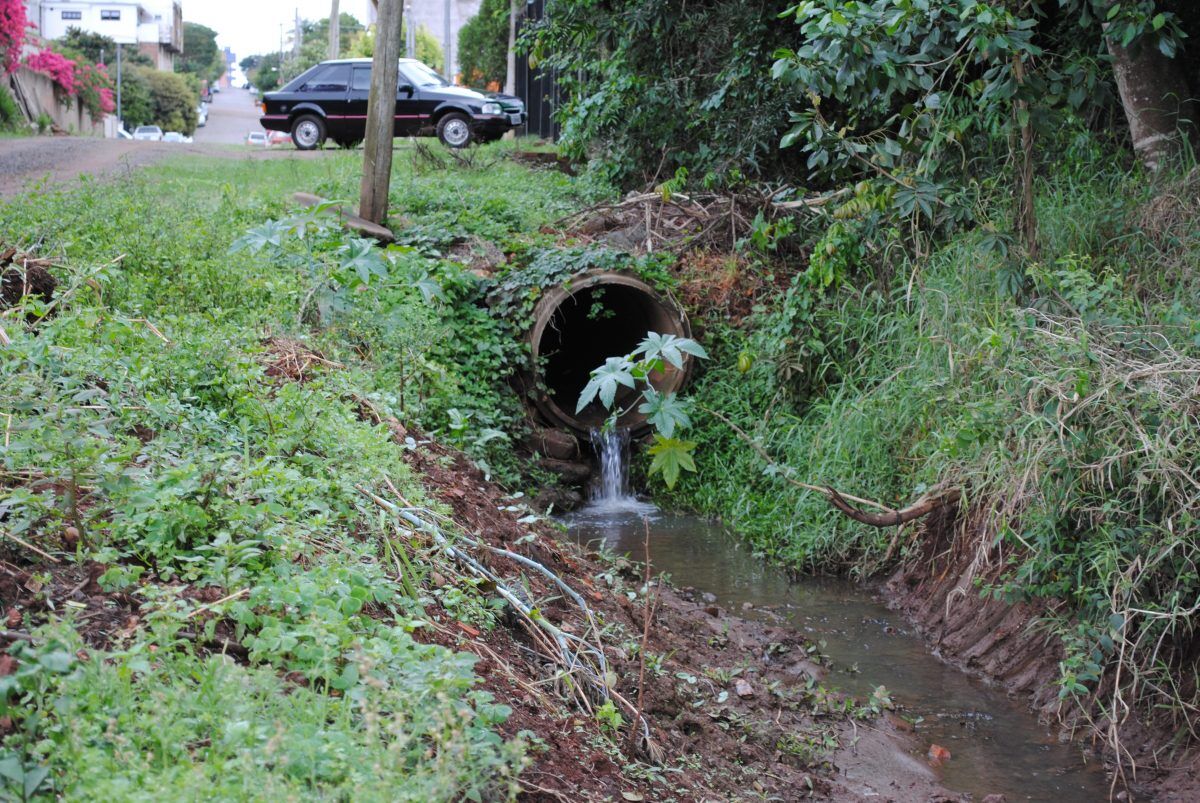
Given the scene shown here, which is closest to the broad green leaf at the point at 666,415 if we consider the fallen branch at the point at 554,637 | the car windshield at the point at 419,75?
the fallen branch at the point at 554,637

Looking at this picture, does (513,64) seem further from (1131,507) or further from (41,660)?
(41,660)

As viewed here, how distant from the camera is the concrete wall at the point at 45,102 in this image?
27.2 m

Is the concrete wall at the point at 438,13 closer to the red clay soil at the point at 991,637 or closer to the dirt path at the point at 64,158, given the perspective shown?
the dirt path at the point at 64,158

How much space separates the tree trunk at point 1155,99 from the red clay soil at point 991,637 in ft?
9.35

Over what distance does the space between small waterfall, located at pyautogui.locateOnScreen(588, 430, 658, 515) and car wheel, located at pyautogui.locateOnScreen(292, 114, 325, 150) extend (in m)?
11.7

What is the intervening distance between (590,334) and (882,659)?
6141 mm

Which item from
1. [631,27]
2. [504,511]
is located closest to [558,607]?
[504,511]

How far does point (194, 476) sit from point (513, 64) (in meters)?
21.8

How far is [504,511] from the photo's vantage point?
223 inches

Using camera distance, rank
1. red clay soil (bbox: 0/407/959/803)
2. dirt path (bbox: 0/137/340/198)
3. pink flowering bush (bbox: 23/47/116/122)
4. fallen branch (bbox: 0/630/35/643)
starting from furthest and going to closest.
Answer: pink flowering bush (bbox: 23/47/116/122), dirt path (bbox: 0/137/340/198), red clay soil (bbox: 0/407/959/803), fallen branch (bbox: 0/630/35/643)

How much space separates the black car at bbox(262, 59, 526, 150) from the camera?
18359 millimetres

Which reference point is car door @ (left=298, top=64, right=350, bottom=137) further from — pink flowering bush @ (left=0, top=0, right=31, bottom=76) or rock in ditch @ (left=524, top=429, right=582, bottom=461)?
rock in ditch @ (left=524, top=429, right=582, bottom=461)

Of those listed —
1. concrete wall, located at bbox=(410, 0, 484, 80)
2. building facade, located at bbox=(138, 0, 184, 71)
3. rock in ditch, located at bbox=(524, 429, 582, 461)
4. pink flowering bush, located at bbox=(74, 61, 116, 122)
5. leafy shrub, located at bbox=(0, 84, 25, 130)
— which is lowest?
rock in ditch, located at bbox=(524, 429, 582, 461)

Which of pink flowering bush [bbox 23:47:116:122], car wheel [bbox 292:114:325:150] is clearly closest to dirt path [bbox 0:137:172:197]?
car wheel [bbox 292:114:325:150]
